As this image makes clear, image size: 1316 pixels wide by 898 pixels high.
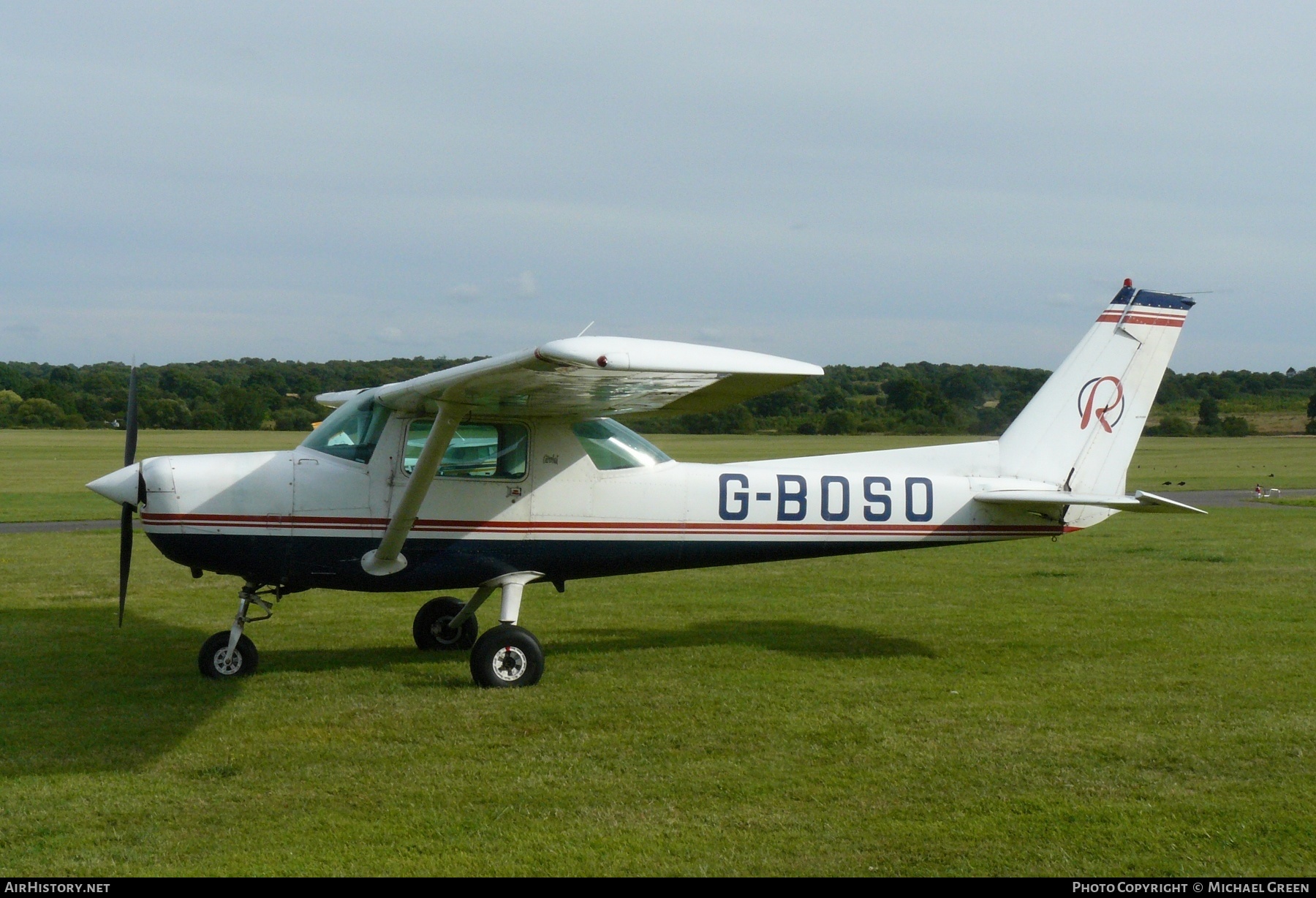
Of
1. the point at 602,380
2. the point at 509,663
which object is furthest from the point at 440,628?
the point at 602,380

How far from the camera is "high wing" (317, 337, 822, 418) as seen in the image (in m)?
5.44

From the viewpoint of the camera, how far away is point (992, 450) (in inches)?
380

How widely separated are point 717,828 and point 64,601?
376 inches

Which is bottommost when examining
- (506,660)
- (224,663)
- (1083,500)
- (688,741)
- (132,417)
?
(224,663)

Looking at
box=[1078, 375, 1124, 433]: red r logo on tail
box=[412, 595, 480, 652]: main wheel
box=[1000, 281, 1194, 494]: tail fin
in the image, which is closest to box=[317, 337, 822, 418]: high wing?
box=[412, 595, 480, 652]: main wheel

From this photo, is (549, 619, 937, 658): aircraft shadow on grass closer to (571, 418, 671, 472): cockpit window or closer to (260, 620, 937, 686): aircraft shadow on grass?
(260, 620, 937, 686): aircraft shadow on grass

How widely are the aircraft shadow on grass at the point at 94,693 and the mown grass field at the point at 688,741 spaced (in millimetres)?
34

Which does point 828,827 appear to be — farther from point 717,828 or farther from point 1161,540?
point 1161,540

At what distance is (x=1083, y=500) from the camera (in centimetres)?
873

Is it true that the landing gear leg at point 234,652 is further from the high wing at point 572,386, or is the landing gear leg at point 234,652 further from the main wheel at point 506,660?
the main wheel at point 506,660

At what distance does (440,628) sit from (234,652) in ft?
6.01

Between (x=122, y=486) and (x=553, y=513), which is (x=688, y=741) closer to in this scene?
(x=553, y=513)
